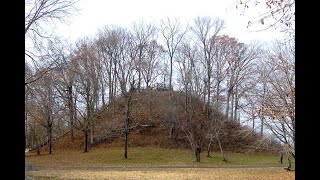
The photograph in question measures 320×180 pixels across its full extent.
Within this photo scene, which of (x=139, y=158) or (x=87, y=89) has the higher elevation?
(x=87, y=89)

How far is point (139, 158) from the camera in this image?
24125mm

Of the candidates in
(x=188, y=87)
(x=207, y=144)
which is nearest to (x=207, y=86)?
(x=188, y=87)

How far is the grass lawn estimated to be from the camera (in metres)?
22.3

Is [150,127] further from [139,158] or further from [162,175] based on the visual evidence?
[162,175]

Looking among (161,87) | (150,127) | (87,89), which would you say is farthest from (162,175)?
(161,87)

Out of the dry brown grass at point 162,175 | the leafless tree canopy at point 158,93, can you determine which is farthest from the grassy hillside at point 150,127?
the dry brown grass at point 162,175

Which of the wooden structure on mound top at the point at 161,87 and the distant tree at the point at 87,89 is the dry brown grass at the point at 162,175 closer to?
the distant tree at the point at 87,89

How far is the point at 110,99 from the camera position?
29469 millimetres

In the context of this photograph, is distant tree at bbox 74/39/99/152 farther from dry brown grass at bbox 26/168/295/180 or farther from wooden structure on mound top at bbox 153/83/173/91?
dry brown grass at bbox 26/168/295/180

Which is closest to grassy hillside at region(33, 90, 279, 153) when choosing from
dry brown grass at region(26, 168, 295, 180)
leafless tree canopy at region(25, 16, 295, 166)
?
leafless tree canopy at region(25, 16, 295, 166)
